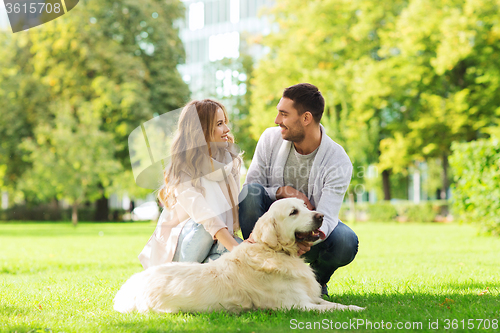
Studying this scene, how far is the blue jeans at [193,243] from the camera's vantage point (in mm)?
4332

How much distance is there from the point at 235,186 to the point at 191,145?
2.16 ft

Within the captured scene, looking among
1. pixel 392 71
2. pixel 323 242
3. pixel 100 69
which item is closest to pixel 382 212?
pixel 392 71

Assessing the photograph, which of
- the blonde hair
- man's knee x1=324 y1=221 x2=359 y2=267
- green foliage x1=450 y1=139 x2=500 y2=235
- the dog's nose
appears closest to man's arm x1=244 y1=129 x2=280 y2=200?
the blonde hair

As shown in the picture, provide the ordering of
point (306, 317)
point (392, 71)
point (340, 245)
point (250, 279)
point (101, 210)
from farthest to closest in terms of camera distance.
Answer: point (101, 210) → point (392, 71) → point (340, 245) → point (250, 279) → point (306, 317)

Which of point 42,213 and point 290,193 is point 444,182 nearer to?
point 290,193

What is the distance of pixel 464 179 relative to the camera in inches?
451

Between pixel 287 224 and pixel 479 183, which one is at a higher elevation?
pixel 287 224

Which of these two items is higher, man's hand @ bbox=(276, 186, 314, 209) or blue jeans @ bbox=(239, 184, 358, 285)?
man's hand @ bbox=(276, 186, 314, 209)

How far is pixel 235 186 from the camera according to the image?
477cm

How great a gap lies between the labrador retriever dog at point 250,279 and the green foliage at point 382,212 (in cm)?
2193

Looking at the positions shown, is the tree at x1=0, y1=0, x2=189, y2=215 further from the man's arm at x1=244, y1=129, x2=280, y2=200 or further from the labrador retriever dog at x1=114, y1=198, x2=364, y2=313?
the labrador retriever dog at x1=114, y1=198, x2=364, y2=313

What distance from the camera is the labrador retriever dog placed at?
3566mm

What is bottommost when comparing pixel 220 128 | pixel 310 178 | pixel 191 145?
pixel 310 178

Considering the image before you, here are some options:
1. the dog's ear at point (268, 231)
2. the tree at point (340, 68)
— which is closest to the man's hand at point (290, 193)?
the dog's ear at point (268, 231)
